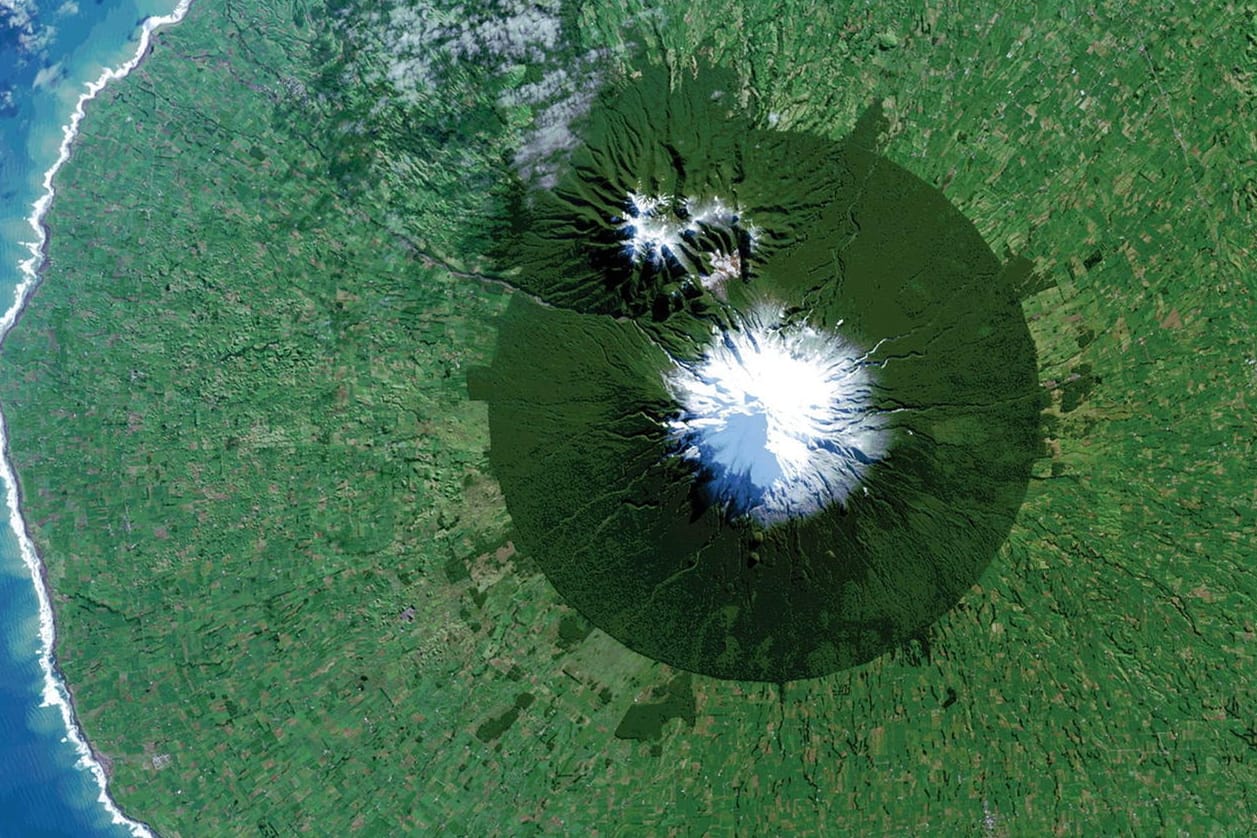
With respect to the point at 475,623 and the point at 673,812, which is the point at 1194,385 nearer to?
the point at 673,812

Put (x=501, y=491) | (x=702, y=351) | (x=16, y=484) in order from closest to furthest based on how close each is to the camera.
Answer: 1. (x=702, y=351)
2. (x=501, y=491)
3. (x=16, y=484)

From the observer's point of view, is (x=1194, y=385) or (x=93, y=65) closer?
(x=1194, y=385)

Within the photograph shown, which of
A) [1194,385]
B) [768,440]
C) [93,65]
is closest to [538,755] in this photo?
[768,440]

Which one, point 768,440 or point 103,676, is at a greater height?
point 768,440

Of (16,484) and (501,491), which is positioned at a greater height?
(501,491)

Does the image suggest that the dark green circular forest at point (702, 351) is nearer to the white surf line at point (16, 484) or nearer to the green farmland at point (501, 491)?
the green farmland at point (501, 491)

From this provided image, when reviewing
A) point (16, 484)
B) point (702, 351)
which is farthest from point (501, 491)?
point (16, 484)

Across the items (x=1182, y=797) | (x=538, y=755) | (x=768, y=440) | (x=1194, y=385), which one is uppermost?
(x=1194, y=385)

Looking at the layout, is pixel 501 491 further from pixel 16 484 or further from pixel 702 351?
pixel 16 484

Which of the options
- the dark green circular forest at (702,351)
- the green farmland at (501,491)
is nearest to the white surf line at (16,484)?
the green farmland at (501,491)
